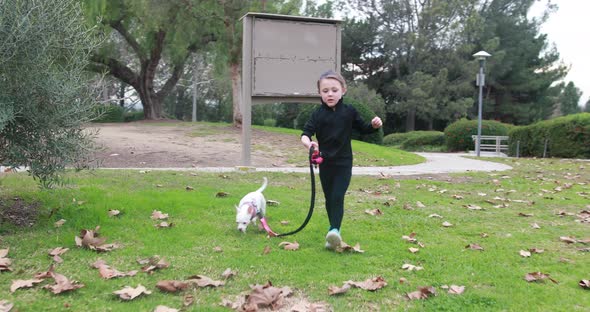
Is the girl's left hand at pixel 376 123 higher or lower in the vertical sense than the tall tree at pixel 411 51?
lower

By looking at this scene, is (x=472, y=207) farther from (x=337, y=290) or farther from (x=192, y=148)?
(x=192, y=148)

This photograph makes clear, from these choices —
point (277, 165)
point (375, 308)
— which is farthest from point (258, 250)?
point (277, 165)

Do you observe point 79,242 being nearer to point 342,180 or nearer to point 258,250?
point 258,250

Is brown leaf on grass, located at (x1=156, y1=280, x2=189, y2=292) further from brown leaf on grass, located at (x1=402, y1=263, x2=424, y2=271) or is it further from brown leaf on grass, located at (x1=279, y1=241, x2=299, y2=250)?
brown leaf on grass, located at (x1=402, y1=263, x2=424, y2=271)

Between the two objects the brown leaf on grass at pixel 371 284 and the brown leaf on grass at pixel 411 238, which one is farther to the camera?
the brown leaf on grass at pixel 411 238

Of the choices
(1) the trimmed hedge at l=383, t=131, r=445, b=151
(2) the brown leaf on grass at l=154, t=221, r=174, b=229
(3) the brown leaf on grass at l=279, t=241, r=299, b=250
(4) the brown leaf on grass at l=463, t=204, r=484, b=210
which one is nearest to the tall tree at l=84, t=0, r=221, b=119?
(2) the brown leaf on grass at l=154, t=221, r=174, b=229

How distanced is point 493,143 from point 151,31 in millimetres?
18734

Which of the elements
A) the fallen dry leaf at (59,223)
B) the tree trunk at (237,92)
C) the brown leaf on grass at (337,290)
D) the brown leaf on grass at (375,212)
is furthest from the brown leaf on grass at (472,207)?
the tree trunk at (237,92)

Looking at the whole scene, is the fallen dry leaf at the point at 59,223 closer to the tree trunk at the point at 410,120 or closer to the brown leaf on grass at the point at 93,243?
the brown leaf on grass at the point at 93,243

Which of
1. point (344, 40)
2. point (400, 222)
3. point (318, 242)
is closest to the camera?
point (318, 242)

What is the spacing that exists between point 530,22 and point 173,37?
111ft

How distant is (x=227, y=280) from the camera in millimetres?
3525

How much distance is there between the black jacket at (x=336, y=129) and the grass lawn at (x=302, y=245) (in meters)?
0.82

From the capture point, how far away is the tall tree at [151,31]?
17.0 m
